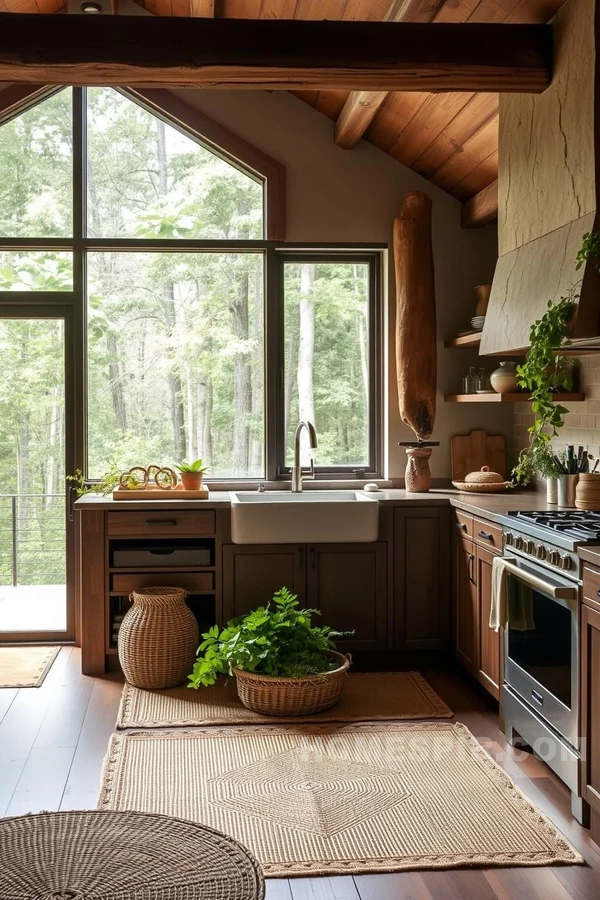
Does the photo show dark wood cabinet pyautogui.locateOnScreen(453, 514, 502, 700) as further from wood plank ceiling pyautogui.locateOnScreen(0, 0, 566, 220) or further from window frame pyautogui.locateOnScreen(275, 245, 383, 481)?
wood plank ceiling pyautogui.locateOnScreen(0, 0, 566, 220)

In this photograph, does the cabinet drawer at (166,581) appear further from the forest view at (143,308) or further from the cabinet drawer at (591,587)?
the cabinet drawer at (591,587)

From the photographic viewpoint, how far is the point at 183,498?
4.88 meters

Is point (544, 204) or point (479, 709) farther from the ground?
point (544, 204)

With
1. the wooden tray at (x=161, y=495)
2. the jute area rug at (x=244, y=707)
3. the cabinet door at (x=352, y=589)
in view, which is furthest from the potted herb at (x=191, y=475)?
the jute area rug at (x=244, y=707)

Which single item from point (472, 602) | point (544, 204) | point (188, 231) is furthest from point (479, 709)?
point (188, 231)

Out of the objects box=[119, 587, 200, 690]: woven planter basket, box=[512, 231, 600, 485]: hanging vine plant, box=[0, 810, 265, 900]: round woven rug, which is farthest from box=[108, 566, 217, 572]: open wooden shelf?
box=[0, 810, 265, 900]: round woven rug

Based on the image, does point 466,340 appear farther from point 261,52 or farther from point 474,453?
point 261,52

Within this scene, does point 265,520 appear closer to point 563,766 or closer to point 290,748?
point 290,748

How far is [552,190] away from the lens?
3.73 meters

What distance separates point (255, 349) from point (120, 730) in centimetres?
244

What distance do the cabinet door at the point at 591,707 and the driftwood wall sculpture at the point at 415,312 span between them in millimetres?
2512

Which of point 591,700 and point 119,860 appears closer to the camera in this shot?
point 119,860

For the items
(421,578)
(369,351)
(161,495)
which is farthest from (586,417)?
(161,495)

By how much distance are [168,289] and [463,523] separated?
2.24 metres
